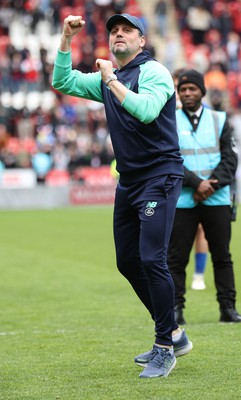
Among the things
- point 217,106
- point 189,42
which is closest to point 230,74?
point 189,42

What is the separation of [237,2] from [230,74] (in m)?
4.13

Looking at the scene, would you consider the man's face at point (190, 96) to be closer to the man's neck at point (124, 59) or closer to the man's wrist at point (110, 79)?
the man's neck at point (124, 59)

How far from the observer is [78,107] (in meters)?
29.9

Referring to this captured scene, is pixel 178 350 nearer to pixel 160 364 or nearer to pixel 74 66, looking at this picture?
pixel 160 364

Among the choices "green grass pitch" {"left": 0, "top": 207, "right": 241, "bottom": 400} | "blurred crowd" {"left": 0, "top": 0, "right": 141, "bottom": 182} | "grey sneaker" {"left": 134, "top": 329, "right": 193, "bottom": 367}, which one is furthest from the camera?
"blurred crowd" {"left": 0, "top": 0, "right": 141, "bottom": 182}

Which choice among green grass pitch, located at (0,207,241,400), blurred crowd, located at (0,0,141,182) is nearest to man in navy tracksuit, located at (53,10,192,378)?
green grass pitch, located at (0,207,241,400)

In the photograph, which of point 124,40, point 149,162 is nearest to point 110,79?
point 124,40

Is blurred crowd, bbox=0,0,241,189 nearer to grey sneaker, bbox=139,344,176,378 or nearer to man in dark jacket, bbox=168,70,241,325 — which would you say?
man in dark jacket, bbox=168,70,241,325

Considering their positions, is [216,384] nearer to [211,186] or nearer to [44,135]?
[211,186]

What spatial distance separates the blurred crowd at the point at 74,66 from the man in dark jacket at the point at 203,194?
683 inches

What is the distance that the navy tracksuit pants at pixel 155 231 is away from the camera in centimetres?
638

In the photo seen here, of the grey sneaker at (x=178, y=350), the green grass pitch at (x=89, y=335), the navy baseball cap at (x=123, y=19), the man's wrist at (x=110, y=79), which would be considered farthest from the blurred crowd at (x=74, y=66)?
the man's wrist at (x=110, y=79)

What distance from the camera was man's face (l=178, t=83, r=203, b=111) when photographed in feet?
28.8

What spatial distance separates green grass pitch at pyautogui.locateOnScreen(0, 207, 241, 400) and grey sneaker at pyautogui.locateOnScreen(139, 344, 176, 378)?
69mm
